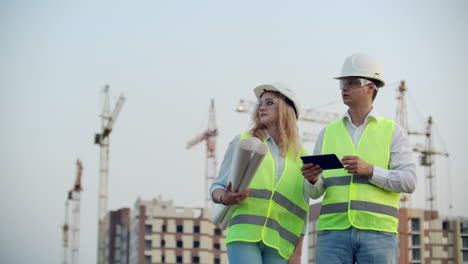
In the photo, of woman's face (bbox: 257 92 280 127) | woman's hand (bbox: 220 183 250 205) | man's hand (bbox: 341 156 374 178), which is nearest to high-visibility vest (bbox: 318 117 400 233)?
man's hand (bbox: 341 156 374 178)

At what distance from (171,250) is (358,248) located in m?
157

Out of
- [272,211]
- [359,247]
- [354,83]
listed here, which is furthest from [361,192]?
[354,83]

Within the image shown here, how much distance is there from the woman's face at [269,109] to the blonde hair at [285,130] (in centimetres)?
4

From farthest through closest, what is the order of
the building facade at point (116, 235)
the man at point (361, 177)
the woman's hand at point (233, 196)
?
the building facade at point (116, 235) < the woman's hand at point (233, 196) < the man at point (361, 177)

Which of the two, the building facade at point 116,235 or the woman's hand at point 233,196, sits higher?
the building facade at point 116,235

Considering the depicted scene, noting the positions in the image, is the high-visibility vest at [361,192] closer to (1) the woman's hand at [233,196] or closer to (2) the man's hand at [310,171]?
(2) the man's hand at [310,171]

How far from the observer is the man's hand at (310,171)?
7598 mm

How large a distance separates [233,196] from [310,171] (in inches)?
26.2

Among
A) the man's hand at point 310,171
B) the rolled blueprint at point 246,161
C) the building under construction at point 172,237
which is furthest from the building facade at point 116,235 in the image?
the man's hand at point 310,171

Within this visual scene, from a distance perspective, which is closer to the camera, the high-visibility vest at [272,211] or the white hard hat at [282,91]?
the high-visibility vest at [272,211]

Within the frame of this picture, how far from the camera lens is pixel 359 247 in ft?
25.3

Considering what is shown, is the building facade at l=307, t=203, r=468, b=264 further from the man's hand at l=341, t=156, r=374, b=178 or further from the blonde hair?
the man's hand at l=341, t=156, r=374, b=178

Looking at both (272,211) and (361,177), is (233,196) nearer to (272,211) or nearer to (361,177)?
(272,211)

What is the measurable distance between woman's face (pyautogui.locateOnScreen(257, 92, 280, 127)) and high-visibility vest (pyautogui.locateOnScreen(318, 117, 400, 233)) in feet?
1.77
